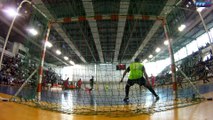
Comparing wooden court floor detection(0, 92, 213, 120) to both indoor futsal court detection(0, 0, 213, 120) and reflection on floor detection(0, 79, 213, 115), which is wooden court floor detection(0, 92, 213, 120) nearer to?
indoor futsal court detection(0, 0, 213, 120)

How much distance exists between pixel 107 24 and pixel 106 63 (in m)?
5.51

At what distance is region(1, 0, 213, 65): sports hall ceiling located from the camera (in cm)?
698

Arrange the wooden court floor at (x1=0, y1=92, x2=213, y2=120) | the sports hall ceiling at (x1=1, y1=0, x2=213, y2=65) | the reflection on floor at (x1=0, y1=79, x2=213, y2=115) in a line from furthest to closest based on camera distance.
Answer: the sports hall ceiling at (x1=1, y1=0, x2=213, y2=65) < the reflection on floor at (x1=0, y1=79, x2=213, y2=115) < the wooden court floor at (x1=0, y1=92, x2=213, y2=120)

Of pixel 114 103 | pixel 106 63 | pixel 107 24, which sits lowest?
pixel 114 103

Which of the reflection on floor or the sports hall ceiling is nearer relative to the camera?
the reflection on floor

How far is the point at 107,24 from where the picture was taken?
13242mm

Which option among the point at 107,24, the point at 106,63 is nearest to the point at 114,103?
the point at 106,63

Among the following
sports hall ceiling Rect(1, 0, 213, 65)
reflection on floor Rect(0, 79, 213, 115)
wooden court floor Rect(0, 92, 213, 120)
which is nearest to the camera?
wooden court floor Rect(0, 92, 213, 120)

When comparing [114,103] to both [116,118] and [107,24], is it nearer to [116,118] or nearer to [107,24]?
[116,118]

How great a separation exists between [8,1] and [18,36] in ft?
27.9

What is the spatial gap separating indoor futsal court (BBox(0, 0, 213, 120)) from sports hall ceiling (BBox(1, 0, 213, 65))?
4 cm

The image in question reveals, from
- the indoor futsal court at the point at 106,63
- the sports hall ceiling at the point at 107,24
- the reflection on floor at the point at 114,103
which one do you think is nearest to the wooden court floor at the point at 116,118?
the indoor futsal court at the point at 106,63

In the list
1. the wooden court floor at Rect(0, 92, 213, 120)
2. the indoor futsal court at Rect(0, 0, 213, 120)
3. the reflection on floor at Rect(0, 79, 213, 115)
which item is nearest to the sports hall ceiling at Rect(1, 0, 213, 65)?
the indoor futsal court at Rect(0, 0, 213, 120)

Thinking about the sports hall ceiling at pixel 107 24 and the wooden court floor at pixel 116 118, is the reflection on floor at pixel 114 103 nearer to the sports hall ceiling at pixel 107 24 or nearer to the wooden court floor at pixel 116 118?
the wooden court floor at pixel 116 118
